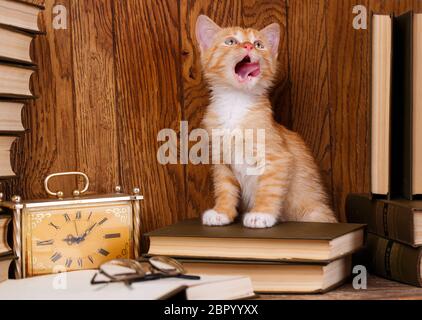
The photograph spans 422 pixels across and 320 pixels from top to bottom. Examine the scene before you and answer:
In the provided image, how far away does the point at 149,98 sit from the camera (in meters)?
1.25

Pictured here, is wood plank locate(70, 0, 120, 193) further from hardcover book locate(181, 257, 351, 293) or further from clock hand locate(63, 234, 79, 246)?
hardcover book locate(181, 257, 351, 293)

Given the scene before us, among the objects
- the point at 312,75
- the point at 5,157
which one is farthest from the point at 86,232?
the point at 312,75

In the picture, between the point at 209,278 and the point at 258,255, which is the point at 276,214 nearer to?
the point at 258,255

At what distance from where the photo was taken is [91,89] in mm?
1221

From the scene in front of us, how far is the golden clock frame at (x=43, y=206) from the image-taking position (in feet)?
3.24

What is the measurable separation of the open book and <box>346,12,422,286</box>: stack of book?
32 cm

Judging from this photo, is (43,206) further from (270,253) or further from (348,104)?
(348,104)

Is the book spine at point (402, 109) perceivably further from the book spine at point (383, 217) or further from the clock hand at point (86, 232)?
the clock hand at point (86, 232)

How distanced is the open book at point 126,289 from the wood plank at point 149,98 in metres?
0.42

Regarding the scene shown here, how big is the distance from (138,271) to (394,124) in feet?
1.84

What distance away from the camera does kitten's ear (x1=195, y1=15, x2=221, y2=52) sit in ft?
3.79

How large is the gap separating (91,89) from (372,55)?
0.60m
